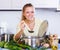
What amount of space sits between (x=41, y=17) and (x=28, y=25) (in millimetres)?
147

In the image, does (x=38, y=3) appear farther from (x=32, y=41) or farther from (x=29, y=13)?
(x=32, y=41)

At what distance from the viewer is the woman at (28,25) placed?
59.4 inches

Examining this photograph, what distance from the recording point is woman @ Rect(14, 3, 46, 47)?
1.51m

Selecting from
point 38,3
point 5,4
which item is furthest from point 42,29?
point 5,4

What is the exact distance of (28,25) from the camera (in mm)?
1526

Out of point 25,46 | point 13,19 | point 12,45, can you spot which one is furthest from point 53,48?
point 13,19

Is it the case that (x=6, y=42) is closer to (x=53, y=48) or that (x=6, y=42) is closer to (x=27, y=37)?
(x=27, y=37)

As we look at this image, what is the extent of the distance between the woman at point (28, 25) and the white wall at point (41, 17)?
0.08 m

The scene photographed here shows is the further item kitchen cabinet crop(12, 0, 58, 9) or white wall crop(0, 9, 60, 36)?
white wall crop(0, 9, 60, 36)

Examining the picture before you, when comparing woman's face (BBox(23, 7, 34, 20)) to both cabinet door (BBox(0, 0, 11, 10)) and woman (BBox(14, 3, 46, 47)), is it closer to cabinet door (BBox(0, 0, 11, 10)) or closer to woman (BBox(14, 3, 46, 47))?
woman (BBox(14, 3, 46, 47))

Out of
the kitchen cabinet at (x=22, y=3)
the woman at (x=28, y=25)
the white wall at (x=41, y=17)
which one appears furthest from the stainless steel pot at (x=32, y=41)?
the kitchen cabinet at (x=22, y=3)

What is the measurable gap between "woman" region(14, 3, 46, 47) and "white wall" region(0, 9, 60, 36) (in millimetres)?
78

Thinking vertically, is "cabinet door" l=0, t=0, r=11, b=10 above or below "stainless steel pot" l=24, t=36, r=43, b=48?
above

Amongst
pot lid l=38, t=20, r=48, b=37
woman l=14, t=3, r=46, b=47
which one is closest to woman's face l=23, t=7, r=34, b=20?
woman l=14, t=3, r=46, b=47
